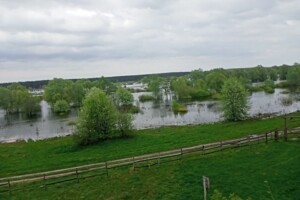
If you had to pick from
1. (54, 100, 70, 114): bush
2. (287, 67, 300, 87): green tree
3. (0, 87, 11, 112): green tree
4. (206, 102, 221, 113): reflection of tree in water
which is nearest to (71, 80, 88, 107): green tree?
(54, 100, 70, 114): bush

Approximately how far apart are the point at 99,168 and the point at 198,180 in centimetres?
918

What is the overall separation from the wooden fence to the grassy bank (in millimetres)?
2194

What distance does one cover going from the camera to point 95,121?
4388 cm

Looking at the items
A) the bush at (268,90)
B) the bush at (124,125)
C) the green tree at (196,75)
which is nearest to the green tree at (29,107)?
the bush at (124,125)

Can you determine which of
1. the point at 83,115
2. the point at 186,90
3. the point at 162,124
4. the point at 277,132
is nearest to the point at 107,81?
the point at 186,90

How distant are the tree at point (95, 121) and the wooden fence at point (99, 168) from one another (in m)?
12.5

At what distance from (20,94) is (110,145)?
7035cm

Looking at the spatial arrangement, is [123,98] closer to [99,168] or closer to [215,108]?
[215,108]

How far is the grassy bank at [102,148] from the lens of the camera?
1276 inches

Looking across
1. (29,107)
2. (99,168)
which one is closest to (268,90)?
(29,107)

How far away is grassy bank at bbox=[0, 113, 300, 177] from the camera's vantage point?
32.4 metres

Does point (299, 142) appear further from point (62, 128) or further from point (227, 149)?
point (62, 128)

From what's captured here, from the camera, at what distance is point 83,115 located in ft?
144

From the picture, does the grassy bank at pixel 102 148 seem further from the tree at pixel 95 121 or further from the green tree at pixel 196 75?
the green tree at pixel 196 75
